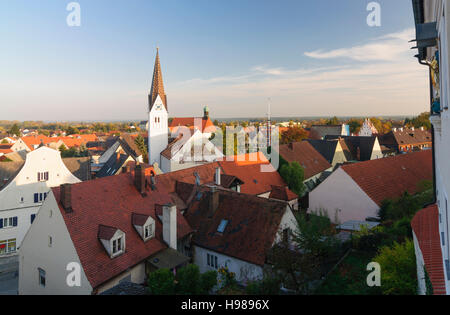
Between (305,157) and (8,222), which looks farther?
(305,157)

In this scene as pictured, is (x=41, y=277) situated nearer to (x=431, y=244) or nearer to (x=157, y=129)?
(x=431, y=244)

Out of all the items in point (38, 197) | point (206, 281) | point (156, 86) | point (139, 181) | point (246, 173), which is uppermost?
point (156, 86)

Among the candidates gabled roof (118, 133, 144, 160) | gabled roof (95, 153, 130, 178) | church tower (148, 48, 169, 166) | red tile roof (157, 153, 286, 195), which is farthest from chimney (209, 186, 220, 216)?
gabled roof (118, 133, 144, 160)

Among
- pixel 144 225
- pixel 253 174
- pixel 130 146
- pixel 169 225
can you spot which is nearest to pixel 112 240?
pixel 144 225

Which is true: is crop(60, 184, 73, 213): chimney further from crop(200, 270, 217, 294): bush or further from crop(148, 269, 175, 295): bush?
crop(200, 270, 217, 294): bush

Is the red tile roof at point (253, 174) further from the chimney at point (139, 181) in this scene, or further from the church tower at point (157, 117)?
the church tower at point (157, 117)
